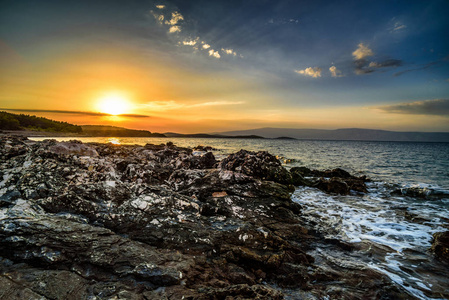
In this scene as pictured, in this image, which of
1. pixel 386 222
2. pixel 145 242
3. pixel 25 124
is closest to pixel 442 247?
pixel 386 222

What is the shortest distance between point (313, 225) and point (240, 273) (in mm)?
4927

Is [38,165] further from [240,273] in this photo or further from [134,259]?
[240,273]

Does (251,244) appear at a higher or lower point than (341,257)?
higher

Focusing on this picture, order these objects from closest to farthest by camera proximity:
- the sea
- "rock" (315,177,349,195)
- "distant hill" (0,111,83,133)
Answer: the sea → "rock" (315,177,349,195) → "distant hill" (0,111,83,133)

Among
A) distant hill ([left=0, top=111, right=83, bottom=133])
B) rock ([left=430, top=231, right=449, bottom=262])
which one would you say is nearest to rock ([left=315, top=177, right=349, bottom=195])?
rock ([left=430, top=231, right=449, bottom=262])

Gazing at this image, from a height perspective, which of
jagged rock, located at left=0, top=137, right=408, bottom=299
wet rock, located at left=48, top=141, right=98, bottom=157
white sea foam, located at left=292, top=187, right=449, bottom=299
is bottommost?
white sea foam, located at left=292, top=187, right=449, bottom=299

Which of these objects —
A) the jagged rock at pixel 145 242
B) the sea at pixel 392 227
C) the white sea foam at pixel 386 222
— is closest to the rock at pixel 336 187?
the sea at pixel 392 227

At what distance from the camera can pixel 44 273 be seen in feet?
9.80

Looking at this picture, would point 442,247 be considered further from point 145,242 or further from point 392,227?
point 145,242

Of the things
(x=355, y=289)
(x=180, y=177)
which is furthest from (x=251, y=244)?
(x=180, y=177)

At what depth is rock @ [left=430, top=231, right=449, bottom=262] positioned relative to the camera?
5883 mm

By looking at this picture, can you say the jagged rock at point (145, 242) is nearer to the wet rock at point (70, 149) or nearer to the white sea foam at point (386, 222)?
the white sea foam at point (386, 222)

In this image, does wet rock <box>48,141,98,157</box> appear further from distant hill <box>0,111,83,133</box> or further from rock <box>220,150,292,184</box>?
distant hill <box>0,111,83,133</box>

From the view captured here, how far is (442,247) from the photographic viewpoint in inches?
236
